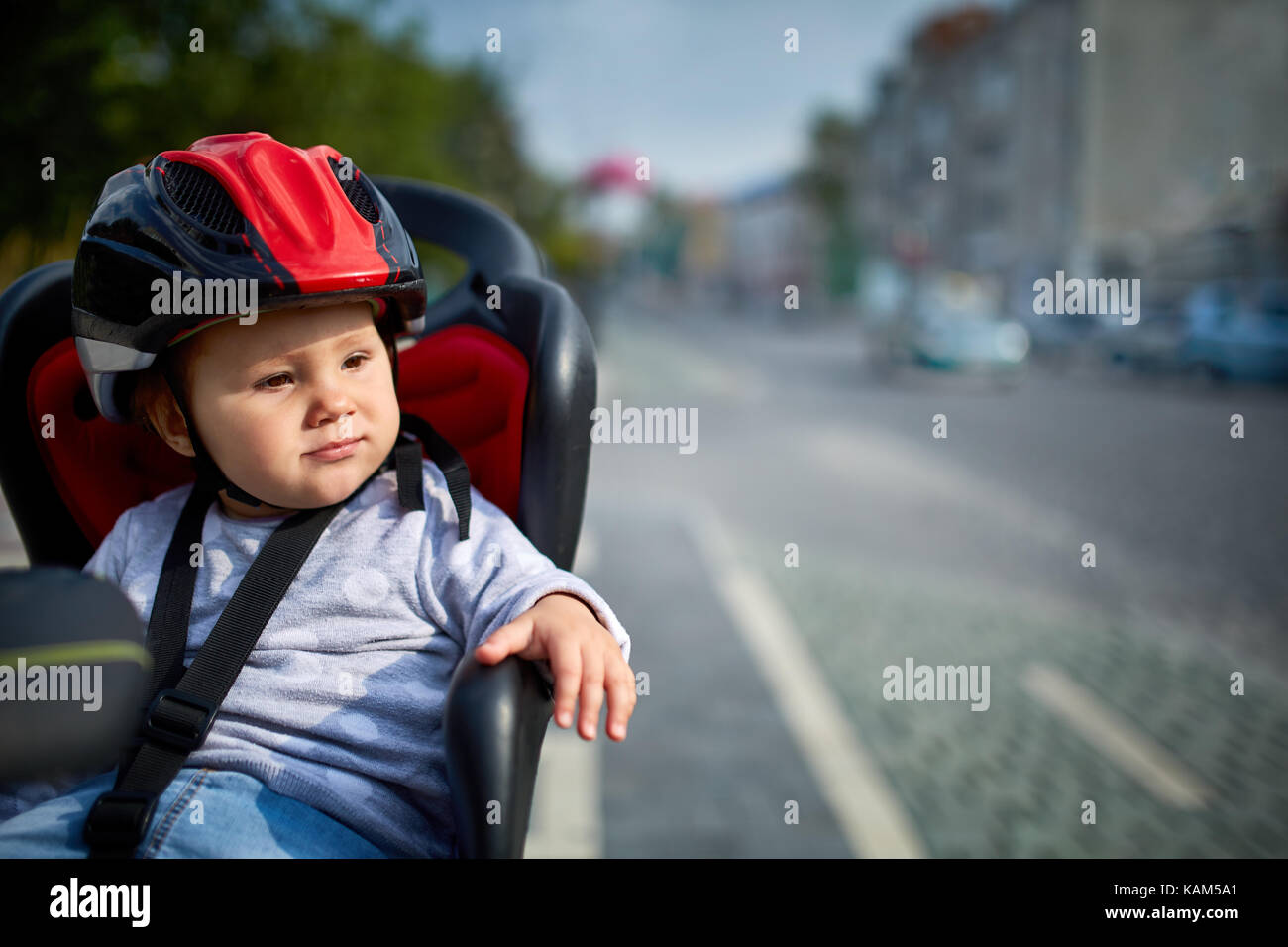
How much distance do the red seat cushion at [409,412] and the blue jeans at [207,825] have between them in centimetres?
43

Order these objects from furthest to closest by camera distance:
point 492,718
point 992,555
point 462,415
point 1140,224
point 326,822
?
point 1140,224 < point 992,555 < point 462,415 < point 326,822 < point 492,718

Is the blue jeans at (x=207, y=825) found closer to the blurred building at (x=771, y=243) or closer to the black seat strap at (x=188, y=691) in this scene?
the black seat strap at (x=188, y=691)

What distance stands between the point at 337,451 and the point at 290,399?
0.07 meters

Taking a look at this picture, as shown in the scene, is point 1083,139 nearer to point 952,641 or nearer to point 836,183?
point 836,183

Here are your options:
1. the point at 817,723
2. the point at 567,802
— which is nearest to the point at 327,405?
the point at 567,802

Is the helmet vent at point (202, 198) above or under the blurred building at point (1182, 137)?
under

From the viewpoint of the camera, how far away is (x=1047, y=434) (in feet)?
38.4

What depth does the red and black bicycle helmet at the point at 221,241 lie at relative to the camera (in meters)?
0.96

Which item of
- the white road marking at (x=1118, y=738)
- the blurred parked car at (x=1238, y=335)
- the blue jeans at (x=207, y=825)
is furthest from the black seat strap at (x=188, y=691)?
the blurred parked car at (x=1238, y=335)

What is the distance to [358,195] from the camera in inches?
41.4

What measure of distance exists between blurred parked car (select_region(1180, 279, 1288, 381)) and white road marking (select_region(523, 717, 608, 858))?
11.8m
